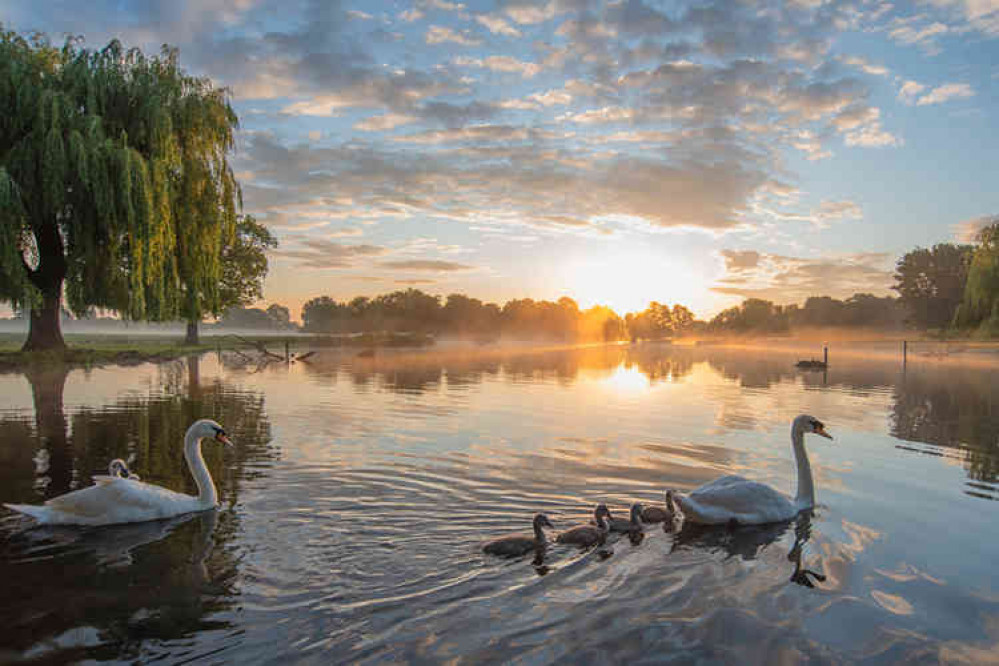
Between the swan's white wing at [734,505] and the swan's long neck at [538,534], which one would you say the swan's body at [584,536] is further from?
the swan's white wing at [734,505]

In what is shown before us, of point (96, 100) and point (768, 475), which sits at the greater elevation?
point (96, 100)

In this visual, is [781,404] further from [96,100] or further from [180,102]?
[96,100]

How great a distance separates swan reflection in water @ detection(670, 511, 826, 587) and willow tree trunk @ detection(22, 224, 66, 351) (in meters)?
30.8

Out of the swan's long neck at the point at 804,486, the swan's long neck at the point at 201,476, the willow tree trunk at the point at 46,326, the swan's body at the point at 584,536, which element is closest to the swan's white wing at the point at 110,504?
the swan's long neck at the point at 201,476

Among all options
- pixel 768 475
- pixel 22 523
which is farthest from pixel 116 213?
pixel 768 475

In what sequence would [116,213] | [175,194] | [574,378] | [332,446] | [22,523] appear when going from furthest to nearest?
[574,378], [175,194], [116,213], [332,446], [22,523]

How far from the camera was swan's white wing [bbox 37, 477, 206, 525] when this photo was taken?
25.5 feet

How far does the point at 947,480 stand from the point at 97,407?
21294 millimetres

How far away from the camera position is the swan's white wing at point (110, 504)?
25.5ft

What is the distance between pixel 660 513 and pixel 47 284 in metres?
32.2

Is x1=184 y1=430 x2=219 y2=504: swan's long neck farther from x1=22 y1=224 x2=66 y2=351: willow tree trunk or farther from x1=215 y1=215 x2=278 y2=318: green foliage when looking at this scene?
x1=215 y1=215 x2=278 y2=318: green foliage

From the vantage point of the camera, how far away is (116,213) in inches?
1033

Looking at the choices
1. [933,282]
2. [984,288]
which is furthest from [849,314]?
[984,288]

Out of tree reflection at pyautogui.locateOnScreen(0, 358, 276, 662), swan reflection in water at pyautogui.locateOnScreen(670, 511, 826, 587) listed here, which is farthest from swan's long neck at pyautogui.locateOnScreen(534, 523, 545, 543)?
tree reflection at pyautogui.locateOnScreen(0, 358, 276, 662)
